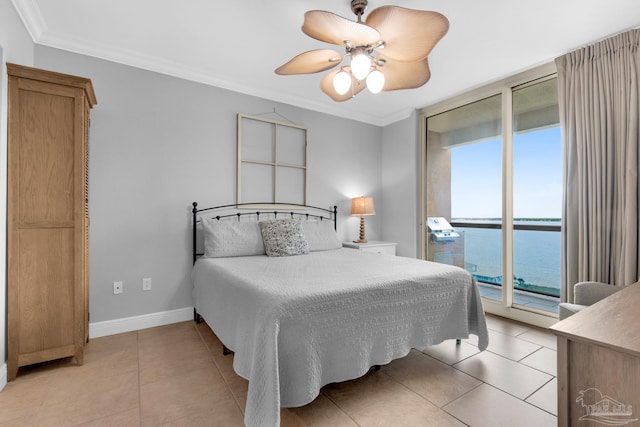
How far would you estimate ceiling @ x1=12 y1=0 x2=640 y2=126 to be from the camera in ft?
6.86

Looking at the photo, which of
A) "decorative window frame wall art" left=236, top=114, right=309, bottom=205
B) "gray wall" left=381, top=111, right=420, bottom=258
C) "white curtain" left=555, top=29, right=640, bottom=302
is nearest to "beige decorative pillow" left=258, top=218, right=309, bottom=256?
"decorative window frame wall art" left=236, top=114, right=309, bottom=205

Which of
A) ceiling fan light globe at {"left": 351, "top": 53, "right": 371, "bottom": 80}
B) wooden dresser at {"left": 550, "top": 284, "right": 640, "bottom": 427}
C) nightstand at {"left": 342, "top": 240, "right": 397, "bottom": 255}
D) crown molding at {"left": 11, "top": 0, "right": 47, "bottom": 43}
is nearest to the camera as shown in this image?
wooden dresser at {"left": 550, "top": 284, "right": 640, "bottom": 427}

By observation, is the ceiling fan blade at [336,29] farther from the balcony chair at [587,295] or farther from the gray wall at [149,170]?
the balcony chair at [587,295]

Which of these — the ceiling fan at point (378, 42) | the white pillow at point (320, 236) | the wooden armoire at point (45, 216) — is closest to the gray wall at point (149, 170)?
the wooden armoire at point (45, 216)

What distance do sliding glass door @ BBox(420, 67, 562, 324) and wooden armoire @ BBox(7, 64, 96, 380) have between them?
3.70 metres

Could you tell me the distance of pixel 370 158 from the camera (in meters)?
4.44

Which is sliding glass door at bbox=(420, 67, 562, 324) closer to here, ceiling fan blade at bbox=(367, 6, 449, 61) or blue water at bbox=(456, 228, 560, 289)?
blue water at bbox=(456, 228, 560, 289)

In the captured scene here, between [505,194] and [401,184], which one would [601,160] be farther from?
[401,184]

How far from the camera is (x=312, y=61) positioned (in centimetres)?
207

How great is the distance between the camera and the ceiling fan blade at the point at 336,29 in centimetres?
157

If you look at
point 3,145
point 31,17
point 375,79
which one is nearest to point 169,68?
point 31,17

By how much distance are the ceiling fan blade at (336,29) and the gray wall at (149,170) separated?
70.7 inches

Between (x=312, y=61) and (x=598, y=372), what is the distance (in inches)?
82.8

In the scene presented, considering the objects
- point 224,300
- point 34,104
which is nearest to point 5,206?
point 34,104
